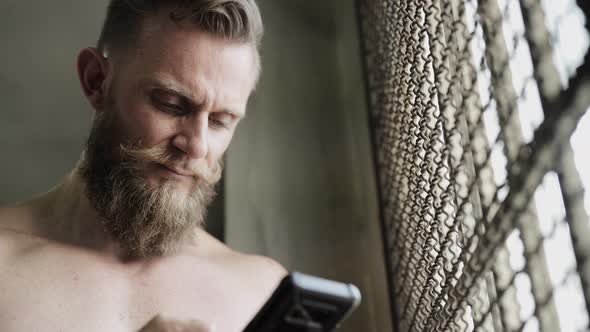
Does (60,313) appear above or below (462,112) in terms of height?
below

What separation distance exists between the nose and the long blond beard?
26mm

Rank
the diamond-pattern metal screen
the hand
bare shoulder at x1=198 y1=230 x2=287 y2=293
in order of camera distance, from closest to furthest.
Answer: the diamond-pattern metal screen < the hand < bare shoulder at x1=198 y1=230 x2=287 y2=293

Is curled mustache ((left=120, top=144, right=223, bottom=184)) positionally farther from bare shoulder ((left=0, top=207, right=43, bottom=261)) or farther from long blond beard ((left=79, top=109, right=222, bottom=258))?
bare shoulder ((left=0, top=207, right=43, bottom=261))

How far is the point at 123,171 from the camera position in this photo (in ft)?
3.67

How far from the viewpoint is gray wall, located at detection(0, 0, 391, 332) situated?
1.45 m

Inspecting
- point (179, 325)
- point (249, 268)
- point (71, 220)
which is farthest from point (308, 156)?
point (179, 325)

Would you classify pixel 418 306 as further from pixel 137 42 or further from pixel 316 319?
pixel 137 42

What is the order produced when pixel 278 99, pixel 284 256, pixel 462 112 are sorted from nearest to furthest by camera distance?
pixel 462 112, pixel 284 256, pixel 278 99

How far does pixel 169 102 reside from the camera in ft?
3.56

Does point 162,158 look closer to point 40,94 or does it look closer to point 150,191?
point 150,191

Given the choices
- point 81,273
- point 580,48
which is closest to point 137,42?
point 81,273

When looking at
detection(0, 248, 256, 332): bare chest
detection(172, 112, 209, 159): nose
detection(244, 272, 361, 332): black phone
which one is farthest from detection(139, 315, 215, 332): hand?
detection(172, 112, 209, 159): nose

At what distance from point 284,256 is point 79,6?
1.09 m

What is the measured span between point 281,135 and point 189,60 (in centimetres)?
54
